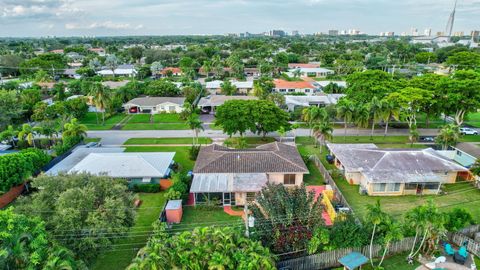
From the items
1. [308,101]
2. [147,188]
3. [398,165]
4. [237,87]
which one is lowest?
[147,188]

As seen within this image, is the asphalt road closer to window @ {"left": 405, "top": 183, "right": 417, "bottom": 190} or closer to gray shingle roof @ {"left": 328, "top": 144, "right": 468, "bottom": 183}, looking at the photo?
gray shingle roof @ {"left": 328, "top": 144, "right": 468, "bottom": 183}

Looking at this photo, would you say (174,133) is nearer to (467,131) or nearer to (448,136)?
(448,136)

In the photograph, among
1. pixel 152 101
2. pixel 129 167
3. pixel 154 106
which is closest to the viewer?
pixel 129 167

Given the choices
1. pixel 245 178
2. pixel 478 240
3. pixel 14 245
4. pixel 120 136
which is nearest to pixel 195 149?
pixel 245 178

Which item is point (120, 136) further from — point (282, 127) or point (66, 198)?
point (66, 198)

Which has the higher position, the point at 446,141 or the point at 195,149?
the point at 446,141

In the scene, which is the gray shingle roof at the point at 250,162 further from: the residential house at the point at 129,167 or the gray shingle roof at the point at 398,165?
the gray shingle roof at the point at 398,165

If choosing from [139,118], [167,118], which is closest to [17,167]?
[139,118]

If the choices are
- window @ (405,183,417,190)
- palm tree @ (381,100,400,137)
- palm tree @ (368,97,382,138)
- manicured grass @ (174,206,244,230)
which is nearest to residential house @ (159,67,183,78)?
palm tree @ (368,97,382,138)
